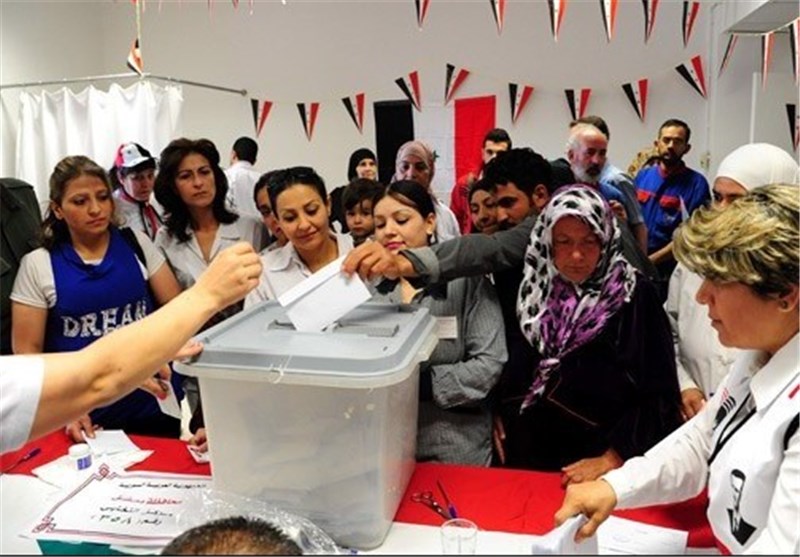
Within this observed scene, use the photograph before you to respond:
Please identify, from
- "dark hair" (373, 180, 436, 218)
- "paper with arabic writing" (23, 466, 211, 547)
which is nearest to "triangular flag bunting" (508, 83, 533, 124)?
"dark hair" (373, 180, 436, 218)

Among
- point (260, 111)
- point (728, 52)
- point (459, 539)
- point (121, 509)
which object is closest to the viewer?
point (459, 539)

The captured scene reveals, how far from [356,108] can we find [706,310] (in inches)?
149

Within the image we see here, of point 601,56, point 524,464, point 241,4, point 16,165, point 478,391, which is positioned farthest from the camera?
point 241,4

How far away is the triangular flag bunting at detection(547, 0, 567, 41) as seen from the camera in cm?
340

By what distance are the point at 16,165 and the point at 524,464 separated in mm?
4097

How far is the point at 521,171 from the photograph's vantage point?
1.89 metres

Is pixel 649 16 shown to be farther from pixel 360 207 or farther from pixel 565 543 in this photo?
pixel 565 543

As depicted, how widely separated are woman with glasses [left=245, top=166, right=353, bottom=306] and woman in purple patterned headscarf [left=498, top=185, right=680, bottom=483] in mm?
587

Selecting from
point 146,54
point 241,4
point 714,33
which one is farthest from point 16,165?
point 714,33

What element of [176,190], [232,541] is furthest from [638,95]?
[232,541]

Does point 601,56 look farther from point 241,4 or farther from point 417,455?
point 417,455

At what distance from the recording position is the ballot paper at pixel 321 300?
41.5 inches

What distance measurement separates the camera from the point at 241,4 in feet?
16.0

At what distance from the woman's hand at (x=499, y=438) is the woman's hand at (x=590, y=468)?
194 millimetres
